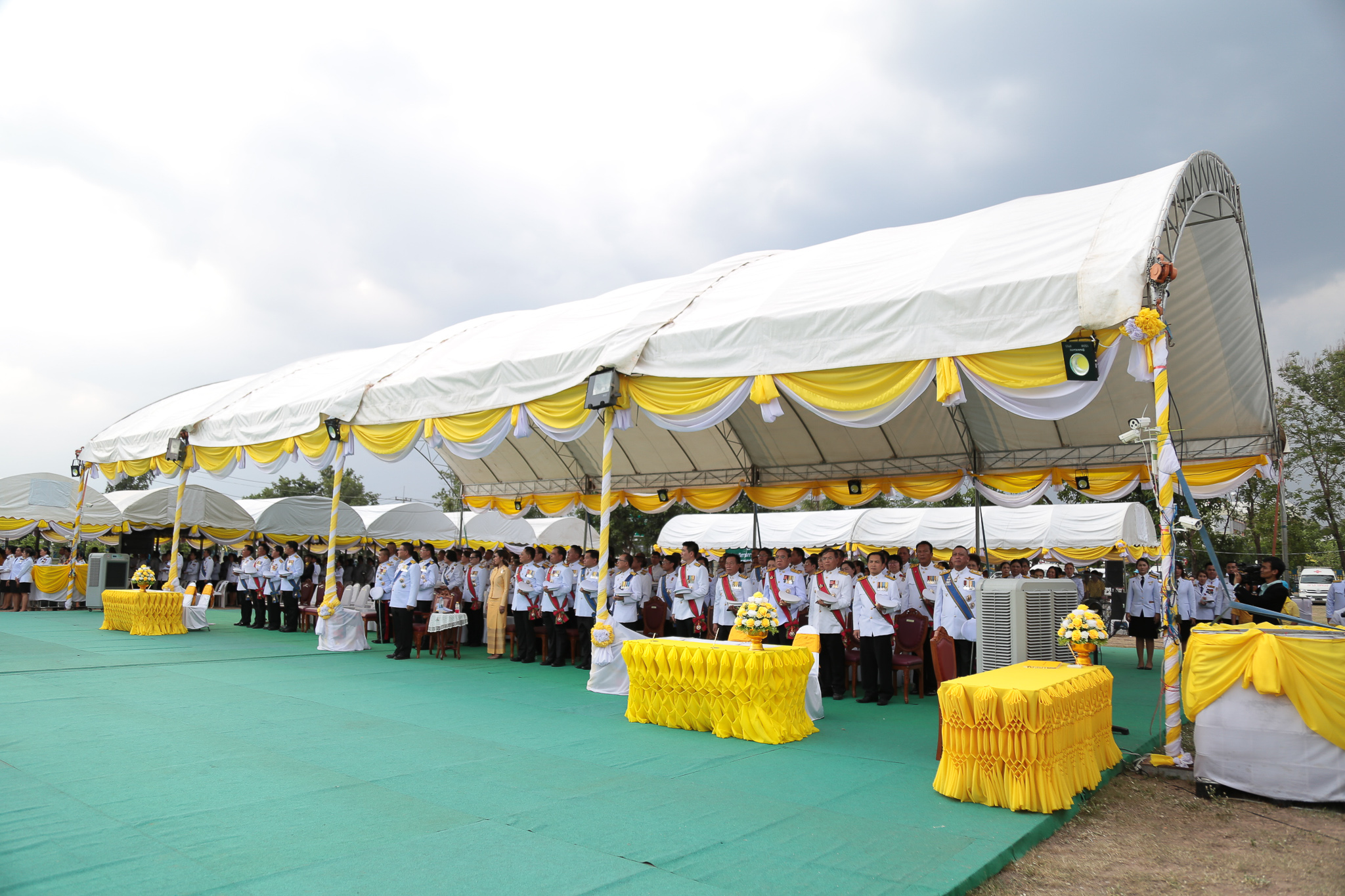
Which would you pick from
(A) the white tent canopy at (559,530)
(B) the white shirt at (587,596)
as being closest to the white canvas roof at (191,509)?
(A) the white tent canopy at (559,530)

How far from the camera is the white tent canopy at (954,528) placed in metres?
20.6

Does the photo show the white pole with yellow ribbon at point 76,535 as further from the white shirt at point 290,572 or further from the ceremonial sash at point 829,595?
the ceremonial sash at point 829,595

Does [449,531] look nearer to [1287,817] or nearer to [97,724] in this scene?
[97,724]

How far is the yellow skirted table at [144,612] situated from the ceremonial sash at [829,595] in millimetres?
11341

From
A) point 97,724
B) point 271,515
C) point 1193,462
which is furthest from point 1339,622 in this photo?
point 271,515

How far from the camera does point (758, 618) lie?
21.5ft

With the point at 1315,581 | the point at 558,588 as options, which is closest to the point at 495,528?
the point at 558,588

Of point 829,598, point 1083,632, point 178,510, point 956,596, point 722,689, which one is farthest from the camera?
point 178,510

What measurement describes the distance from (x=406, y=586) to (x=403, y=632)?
0.64 meters

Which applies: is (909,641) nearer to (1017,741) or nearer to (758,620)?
(758,620)

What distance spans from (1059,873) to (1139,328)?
156 inches

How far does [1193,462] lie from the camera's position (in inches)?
444

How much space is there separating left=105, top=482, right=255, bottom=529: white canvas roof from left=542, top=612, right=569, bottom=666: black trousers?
15.0 meters

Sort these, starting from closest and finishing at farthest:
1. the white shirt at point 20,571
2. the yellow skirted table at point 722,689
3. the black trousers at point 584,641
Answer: the yellow skirted table at point 722,689 < the black trousers at point 584,641 < the white shirt at point 20,571
